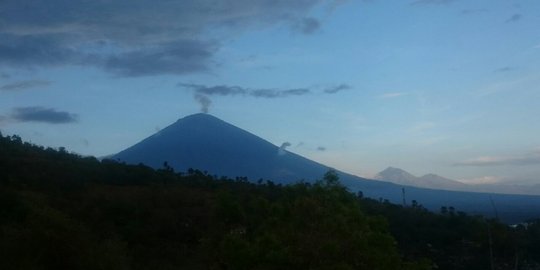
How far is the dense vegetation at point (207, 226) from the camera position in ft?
59.4

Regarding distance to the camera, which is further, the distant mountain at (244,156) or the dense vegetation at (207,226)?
the distant mountain at (244,156)

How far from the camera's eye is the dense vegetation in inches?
713

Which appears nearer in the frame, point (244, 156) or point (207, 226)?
point (207, 226)

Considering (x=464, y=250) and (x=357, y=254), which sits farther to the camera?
(x=464, y=250)

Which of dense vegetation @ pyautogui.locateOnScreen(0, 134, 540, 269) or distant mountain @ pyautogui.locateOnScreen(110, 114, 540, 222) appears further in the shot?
distant mountain @ pyautogui.locateOnScreen(110, 114, 540, 222)

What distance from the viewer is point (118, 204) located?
1655 inches

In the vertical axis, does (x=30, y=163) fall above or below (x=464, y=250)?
above

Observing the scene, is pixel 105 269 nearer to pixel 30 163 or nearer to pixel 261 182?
pixel 30 163

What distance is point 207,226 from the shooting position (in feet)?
133

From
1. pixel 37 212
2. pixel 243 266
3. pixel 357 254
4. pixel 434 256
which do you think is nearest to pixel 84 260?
pixel 37 212

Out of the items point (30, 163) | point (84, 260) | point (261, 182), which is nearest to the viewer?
point (84, 260)

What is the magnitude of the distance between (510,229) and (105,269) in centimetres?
2558

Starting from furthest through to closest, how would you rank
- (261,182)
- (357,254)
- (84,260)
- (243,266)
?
(261,182) < (84,260) < (243,266) < (357,254)

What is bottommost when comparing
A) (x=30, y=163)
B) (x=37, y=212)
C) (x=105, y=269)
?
(x=105, y=269)
